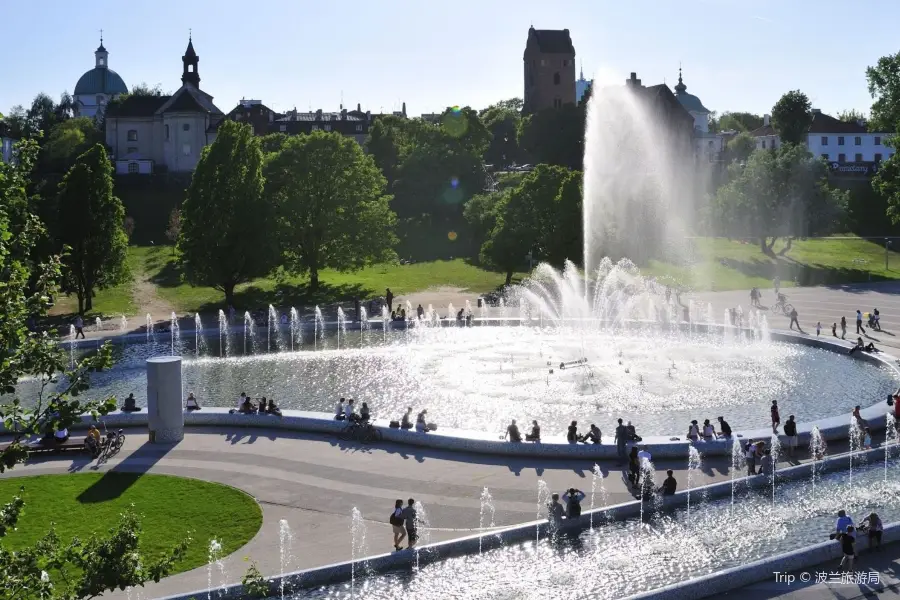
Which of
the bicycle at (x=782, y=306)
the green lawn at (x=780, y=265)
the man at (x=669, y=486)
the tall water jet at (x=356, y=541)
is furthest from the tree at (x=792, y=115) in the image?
the tall water jet at (x=356, y=541)

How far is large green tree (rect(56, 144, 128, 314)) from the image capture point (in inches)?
2461

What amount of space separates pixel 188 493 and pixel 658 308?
40.9 meters

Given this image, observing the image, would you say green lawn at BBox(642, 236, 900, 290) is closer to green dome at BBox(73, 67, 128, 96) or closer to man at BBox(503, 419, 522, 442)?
man at BBox(503, 419, 522, 442)

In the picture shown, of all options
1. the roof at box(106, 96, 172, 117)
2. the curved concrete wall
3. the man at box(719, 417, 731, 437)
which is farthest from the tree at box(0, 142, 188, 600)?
the roof at box(106, 96, 172, 117)

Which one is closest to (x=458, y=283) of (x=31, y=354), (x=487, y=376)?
(x=487, y=376)

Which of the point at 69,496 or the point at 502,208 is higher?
the point at 502,208

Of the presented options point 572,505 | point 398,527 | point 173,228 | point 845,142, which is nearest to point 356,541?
point 398,527

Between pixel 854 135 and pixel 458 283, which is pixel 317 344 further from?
pixel 854 135

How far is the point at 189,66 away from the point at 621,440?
12107cm

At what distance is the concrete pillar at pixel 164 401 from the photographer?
2994 centimetres

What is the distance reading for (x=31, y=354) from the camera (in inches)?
442

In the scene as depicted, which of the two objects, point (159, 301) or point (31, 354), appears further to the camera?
point (159, 301)

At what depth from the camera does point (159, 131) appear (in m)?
116

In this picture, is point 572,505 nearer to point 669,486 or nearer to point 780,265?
point 669,486
